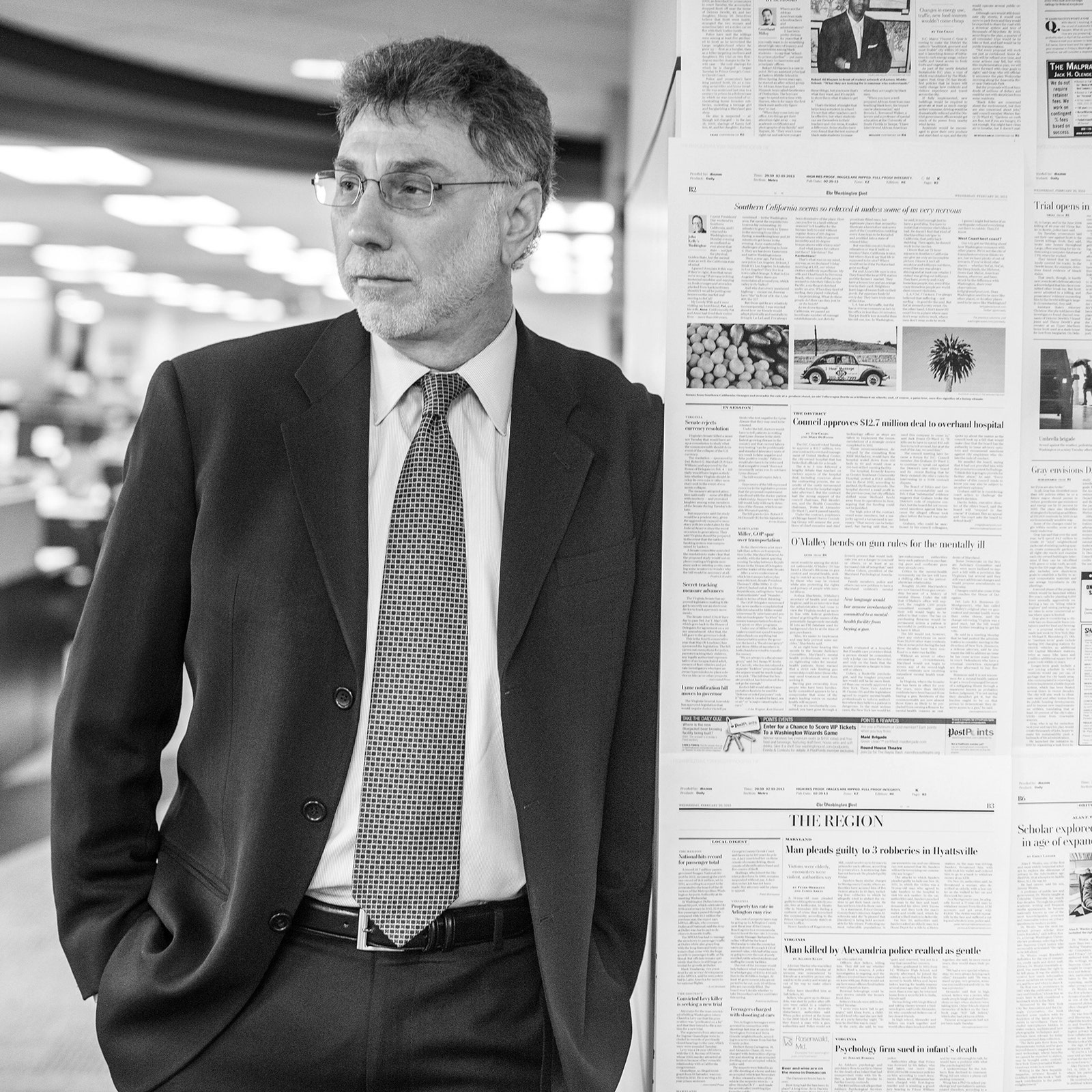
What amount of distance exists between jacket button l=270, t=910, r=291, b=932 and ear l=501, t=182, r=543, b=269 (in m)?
0.90

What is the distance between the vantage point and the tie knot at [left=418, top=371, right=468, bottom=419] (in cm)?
149

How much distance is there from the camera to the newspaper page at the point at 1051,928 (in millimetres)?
1661

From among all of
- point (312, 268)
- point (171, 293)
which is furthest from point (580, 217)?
point (171, 293)

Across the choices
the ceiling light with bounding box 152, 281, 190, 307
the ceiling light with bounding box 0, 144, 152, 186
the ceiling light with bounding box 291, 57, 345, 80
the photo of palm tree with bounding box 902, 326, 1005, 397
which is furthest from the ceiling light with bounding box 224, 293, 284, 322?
the photo of palm tree with bounding box 902, 326, 1005, 397

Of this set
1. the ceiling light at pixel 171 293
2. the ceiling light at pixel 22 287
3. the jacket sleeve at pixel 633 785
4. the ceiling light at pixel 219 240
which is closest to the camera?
the jacket sleeve at pixel 633 785

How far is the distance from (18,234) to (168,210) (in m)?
1.76

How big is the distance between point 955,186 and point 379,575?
98 cm

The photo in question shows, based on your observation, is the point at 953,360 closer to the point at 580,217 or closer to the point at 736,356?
the point at 736,356

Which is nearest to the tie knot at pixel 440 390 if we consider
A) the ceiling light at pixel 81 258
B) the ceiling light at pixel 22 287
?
the ceiling light at pixel 81 258

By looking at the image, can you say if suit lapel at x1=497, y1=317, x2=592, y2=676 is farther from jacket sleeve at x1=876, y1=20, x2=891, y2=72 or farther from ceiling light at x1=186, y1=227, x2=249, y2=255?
ceiling light at x1=186, y1=227, x2=249, y2=255

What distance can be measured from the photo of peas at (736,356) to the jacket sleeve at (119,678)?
27.5 inches

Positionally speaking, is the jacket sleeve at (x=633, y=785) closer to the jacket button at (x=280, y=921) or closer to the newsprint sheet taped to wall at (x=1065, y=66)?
the jacket button at (x=280, y=921)

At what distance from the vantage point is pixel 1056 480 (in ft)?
5.44

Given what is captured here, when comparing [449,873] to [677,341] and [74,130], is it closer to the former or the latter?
[677,341]
